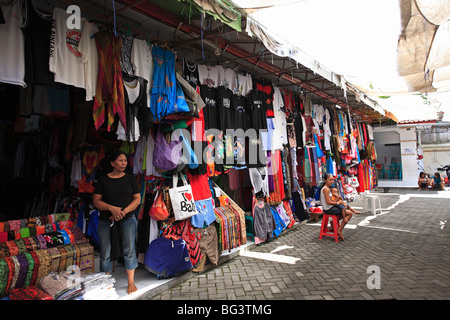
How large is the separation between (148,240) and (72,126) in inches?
97.6

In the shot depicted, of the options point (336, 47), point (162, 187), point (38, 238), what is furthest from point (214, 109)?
point (38, 238)

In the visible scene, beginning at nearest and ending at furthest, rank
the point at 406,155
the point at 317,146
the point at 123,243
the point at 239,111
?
the point at 123,243
the point at 239,111
the point at 317,146
the point at 406,155

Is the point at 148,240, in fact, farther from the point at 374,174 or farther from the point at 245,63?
the point at 374,174

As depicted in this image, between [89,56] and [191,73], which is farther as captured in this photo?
[191,73]

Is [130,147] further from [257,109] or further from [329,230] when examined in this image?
[329,230]

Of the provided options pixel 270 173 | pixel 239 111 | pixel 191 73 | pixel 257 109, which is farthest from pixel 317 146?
pixel 191 73

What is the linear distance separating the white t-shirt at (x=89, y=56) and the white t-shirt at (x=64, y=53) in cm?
4

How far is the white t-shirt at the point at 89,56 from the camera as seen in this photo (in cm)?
302

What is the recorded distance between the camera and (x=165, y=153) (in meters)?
3.86

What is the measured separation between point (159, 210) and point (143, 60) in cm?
208

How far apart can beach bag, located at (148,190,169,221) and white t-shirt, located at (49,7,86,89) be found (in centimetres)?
181

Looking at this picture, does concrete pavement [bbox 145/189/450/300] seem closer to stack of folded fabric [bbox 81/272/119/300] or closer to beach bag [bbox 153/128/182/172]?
stack of folded fabric [bbox 81/272/119/300]

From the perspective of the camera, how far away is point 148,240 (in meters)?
3.95

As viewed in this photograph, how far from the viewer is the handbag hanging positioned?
3.90 m
